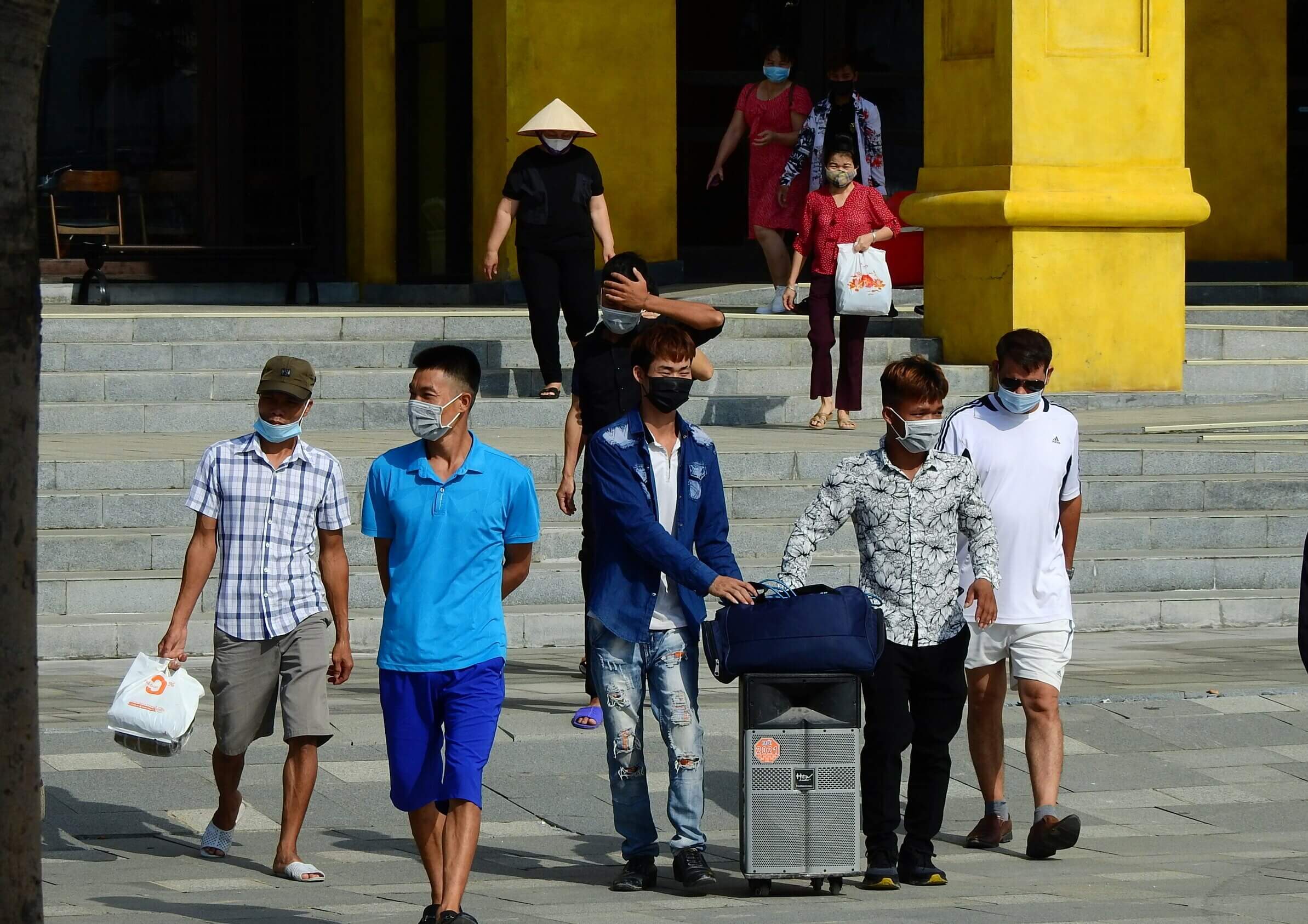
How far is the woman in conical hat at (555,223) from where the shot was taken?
44.9ft

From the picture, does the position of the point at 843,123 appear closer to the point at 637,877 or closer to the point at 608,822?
the point at 608,822

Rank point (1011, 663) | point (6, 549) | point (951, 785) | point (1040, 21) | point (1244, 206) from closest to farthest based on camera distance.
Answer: point (6, 549) < point (1011, 663) < point (951, 785) < point (1040, 21) < point (1244, 206)

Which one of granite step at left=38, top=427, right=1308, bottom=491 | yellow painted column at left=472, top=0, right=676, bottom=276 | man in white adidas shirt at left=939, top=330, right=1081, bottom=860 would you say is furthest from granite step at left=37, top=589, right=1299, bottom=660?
yellow painted column at left=472, top=0, right=676, bottom=276

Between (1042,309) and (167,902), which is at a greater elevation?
(1042,309)

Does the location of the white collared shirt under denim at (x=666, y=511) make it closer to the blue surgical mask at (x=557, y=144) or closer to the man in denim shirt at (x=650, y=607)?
the man in denim shirt at (x=650, y=607)

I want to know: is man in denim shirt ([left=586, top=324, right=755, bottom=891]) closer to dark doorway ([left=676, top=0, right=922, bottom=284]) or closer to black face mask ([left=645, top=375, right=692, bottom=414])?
black face mask ([left=645, top=375, right=692, bottom=414])

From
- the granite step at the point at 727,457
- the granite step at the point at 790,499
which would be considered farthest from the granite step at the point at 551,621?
the granite step at the point at 727,457

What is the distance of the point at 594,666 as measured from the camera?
6805mm

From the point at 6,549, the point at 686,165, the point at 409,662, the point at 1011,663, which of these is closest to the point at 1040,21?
the point at 686,165

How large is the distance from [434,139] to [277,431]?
14.0 metres

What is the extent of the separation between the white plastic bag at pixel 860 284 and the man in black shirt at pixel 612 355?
14.8ft

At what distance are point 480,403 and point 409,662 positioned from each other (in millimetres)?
7846

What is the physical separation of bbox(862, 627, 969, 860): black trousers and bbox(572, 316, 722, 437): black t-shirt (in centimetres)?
214

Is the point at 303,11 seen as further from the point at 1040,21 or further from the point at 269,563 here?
the point at 269,563
